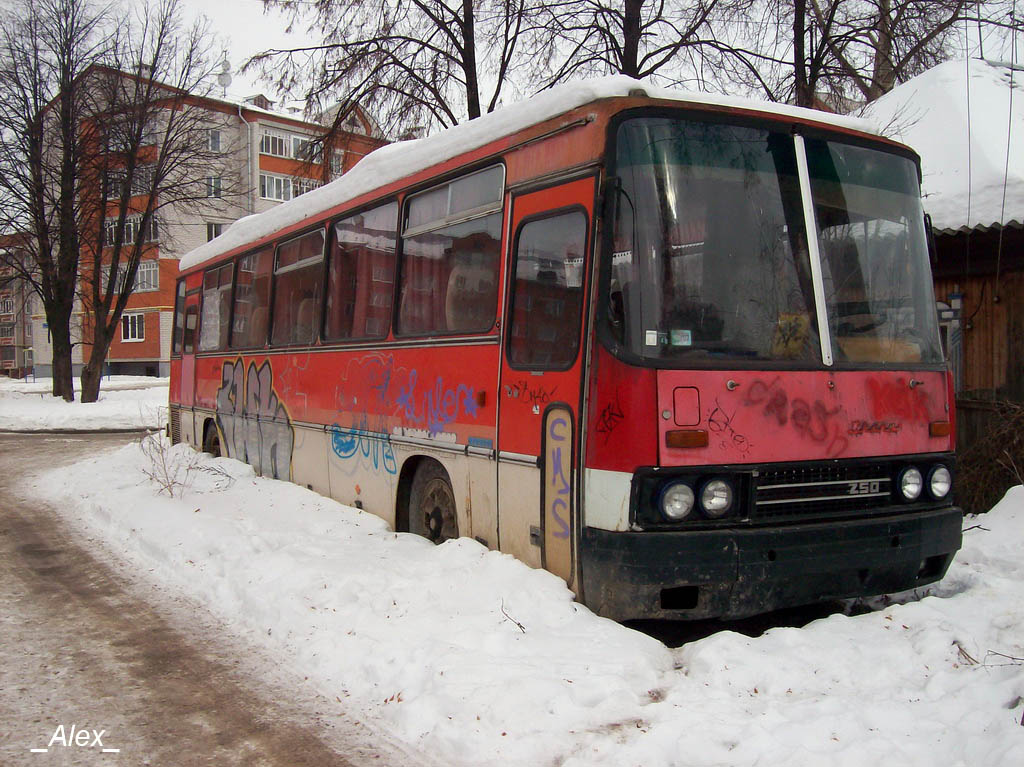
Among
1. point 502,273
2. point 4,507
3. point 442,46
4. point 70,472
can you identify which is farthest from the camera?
point 442,46

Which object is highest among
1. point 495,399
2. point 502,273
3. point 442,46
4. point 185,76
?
point 185,76

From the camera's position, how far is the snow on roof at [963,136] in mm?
9148

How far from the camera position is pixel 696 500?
4895mm

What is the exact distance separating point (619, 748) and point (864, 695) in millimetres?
1279

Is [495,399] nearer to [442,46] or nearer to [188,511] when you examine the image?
[188,511]

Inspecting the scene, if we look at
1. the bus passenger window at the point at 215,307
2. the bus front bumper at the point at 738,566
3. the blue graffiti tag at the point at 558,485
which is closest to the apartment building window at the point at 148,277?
the bus passenger window at the point at 215,307

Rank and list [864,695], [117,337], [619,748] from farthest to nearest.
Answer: [117,337], [864,695], [619,748]

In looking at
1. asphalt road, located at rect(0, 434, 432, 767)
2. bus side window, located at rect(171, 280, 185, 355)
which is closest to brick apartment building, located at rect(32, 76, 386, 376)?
bus side window, located at rect(171, 280, 185, 355)

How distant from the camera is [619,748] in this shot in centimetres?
382

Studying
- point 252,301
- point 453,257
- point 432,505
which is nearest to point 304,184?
point 252,301

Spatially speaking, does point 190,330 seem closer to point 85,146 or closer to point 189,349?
point 189,349

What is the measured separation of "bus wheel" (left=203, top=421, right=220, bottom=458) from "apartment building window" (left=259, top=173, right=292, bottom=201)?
46.3 metres

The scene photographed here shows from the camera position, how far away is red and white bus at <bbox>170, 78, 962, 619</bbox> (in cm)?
489

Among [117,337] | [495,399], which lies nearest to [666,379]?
[495,399]
